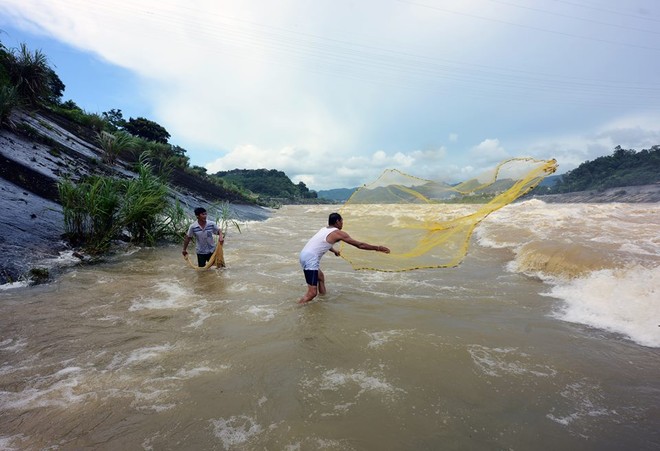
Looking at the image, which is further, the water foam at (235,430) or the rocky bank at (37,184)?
the rocky bank at (37,184)

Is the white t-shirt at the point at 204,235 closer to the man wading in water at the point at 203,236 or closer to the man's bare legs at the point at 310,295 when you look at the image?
Answer: the man wading in water at the point at 203,236

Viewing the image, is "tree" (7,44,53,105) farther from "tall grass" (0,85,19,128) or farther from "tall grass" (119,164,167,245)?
"tall grass" (119,164,167,245)

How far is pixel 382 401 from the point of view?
3.07 meters

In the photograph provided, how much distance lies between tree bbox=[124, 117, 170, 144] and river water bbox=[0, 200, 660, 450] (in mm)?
37953

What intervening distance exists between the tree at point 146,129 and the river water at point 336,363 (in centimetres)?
3795

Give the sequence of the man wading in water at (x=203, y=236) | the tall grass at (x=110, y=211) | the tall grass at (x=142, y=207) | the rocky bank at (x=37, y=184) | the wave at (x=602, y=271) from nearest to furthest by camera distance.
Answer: the wave at (x=602, y=271), the rocky bank at (x=37, y=184), the man wading in water at (x=203, y=236), the tall grass at (x=110, y=211), the tall grass at (x=142, y=207)

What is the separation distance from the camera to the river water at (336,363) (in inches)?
106

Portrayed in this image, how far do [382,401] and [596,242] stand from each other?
361 inches

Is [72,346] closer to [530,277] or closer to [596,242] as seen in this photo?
[530,277]

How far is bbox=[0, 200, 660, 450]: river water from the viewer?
2.68m

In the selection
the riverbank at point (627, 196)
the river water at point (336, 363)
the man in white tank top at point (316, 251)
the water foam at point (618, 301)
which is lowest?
the river water at point (336, 363)

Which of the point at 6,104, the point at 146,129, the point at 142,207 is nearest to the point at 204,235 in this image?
the point at 142,207

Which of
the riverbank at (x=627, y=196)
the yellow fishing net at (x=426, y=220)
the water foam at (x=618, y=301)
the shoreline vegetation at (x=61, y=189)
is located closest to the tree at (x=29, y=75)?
the shoreline vegetation at (x=61, y=189)

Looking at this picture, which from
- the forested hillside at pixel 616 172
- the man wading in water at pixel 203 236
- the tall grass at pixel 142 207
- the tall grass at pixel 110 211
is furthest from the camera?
the forested hillside at pixel 616 172
